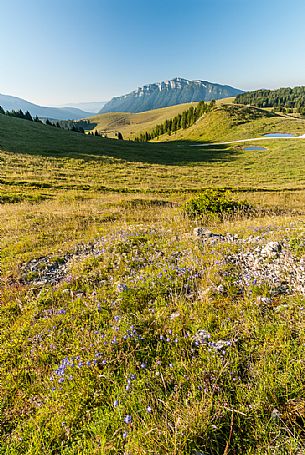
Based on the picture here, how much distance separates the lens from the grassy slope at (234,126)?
90938mm

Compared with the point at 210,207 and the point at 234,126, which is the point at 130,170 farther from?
the point at 234,126

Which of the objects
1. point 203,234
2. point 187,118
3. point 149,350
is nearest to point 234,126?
point 187,118

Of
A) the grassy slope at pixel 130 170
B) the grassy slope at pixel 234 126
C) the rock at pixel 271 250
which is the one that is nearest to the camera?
the rock at pixel 271 250

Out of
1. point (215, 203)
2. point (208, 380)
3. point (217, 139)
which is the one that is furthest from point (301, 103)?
point (208, 380)

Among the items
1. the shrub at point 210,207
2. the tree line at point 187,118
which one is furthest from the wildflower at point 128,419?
the tree line at point 187,118

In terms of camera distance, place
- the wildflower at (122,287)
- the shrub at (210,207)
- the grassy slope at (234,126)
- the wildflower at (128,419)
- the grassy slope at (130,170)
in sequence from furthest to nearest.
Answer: the grassy slope at (234,126) < the grassy slope at (130,170) < the shrub at (210,207) < the wildflower at (122,287) < the wildflower at (128,419)

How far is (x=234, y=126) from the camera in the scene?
102 metres

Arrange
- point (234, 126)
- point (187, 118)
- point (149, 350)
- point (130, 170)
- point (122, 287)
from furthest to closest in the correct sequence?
point (187, 118)
point (234, 126)
point (130, 170)
point (122, 287)
point (149, 350)

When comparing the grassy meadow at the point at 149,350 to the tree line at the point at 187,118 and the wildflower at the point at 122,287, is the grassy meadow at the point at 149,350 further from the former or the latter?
the tree line at the point at 187,118

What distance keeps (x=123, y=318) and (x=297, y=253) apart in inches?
177

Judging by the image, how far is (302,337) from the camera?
10.9ft

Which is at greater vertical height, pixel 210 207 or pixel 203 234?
pixel 203 234

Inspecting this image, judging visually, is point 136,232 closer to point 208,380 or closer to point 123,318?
point 123,318

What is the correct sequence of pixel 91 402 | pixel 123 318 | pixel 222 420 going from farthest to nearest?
1. pixel 123 318
2. pixel 91 402
3. pixel 222 420
